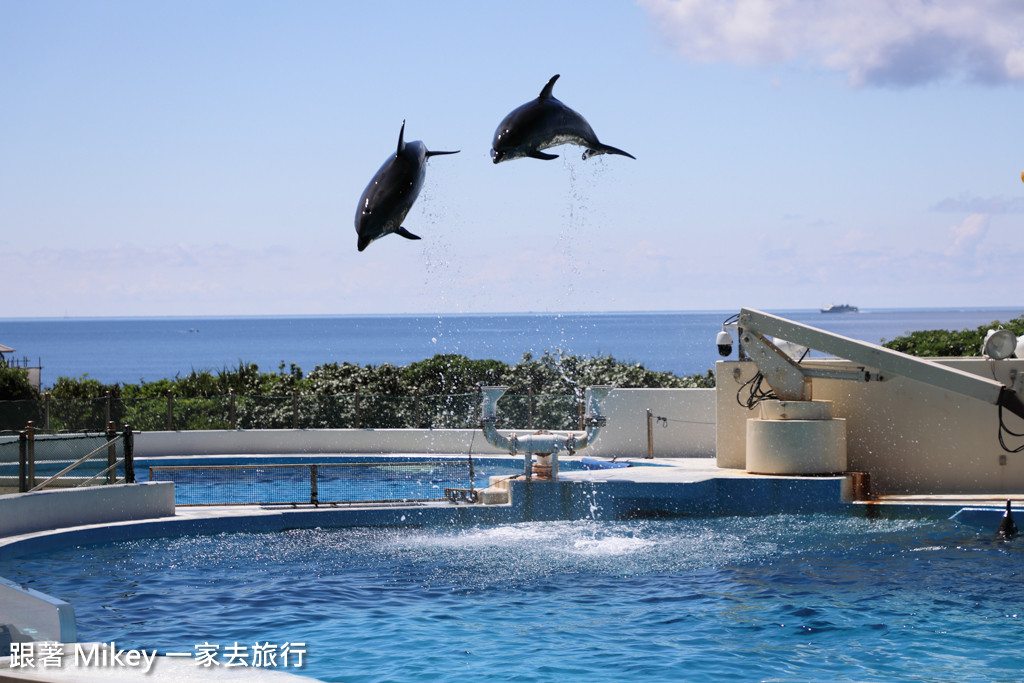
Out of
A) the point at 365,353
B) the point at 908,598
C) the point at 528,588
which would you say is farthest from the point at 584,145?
the point at 365,353

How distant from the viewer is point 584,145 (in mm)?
9859

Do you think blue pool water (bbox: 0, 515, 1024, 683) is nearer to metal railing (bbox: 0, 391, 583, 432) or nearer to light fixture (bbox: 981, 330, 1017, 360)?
light fixture (bbox: 981, 330, 1017, 360)

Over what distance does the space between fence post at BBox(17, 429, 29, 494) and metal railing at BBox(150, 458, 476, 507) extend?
1672mm

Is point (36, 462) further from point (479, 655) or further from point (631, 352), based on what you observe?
point (631, 352)

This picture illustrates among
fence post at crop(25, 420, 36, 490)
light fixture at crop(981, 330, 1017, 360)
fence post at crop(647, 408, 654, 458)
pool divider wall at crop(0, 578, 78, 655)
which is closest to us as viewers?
pool divider wall at crop(0, 578, 78, 655)

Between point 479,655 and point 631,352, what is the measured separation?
486 ft

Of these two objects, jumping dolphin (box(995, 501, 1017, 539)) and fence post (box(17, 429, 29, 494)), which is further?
jumping dolphin (box(995, 501, 1017, 539))

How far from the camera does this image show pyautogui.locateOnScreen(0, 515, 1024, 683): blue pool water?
862cm

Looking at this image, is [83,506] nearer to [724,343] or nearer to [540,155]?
[540,155]

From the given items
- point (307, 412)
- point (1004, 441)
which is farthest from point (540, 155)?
point (307, 412)

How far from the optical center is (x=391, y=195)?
8305 mm

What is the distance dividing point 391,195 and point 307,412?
1394 cm

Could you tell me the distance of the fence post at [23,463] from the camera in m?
12.8

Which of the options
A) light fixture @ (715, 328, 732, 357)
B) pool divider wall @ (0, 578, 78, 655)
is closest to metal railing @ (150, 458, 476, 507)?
light fixture @ (715, 328, 732, 357)
